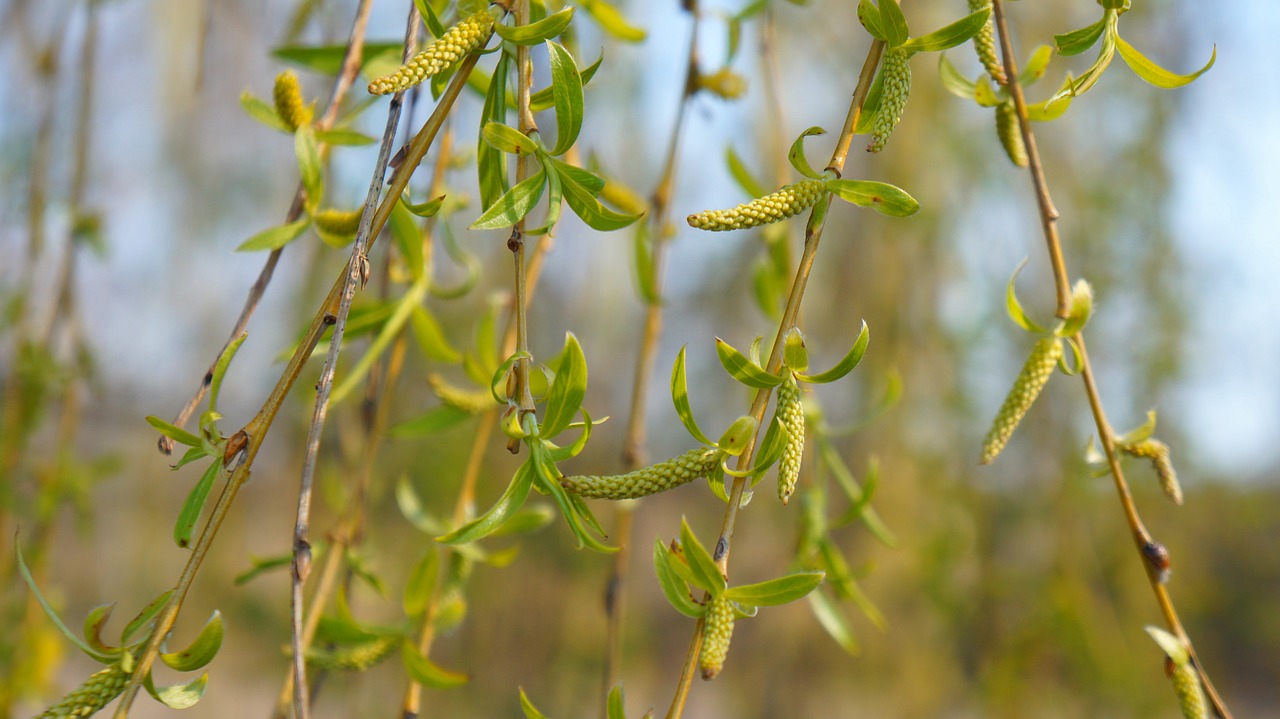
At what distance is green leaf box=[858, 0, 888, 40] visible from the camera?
44 cm

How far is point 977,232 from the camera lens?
6.56 feet

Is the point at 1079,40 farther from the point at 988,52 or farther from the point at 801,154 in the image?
the point at 801,154

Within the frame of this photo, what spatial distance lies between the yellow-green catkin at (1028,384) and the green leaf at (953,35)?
0.18 meters

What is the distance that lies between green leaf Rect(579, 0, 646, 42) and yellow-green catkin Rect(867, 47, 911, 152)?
32cm

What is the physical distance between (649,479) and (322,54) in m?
0.48

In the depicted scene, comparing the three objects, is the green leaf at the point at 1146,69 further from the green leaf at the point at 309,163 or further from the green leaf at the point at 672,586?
the green leaf at the point at 309,163

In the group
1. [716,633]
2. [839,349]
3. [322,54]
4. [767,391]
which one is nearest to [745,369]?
[767,391]

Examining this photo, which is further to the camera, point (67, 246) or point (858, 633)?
point (858, 633)

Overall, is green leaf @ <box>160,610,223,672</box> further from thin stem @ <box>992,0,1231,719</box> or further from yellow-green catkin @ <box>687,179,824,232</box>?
thin stem @ <box>992,0,1231,719</box>

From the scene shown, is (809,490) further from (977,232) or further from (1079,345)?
(977,232)

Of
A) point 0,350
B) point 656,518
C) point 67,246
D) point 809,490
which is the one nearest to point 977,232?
point 809,490

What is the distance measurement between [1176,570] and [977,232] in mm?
1212

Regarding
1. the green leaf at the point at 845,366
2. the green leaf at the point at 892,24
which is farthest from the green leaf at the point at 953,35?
the green leaf at the point at 845,366

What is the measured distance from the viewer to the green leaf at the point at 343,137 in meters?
0.57
